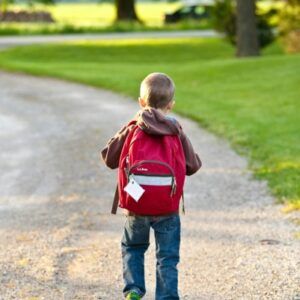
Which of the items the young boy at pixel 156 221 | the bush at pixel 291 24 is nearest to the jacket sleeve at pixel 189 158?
the young boy at pixel 156 221

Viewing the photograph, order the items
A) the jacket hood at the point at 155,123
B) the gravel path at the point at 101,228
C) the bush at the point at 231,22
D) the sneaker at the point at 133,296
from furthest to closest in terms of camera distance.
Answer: the bush at the point at 231,22 < the gravel path at the point at 101,228 < the sneaker at the point at 133,296 < the jacket hood at the point at 155,123

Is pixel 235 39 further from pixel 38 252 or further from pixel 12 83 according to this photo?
pixel 38 252

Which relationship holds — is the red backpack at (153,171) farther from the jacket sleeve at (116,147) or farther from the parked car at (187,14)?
the parked car at (187,14)

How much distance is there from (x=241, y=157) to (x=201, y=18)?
135 feet

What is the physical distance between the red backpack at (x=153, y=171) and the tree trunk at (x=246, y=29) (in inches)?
877

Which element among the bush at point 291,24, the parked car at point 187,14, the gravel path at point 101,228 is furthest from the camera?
the parked car at point 187,14

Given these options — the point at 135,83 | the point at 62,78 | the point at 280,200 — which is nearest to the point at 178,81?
the point at 135,83

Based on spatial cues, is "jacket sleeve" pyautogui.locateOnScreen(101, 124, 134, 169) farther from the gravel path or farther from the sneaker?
the gravel path

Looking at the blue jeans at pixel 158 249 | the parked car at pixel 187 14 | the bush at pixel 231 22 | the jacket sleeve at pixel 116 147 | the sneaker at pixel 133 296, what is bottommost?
the parked car at pixel 187 14

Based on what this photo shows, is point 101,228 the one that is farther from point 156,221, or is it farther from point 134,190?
point 134,190

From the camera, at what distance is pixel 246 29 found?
27234mm

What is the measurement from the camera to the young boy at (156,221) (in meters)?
5.04

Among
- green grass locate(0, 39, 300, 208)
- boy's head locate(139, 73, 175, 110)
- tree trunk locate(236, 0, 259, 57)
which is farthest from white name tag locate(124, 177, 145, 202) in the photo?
tree trunk locate(236, 0, 259, 57)

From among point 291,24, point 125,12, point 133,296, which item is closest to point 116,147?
point 133,296
